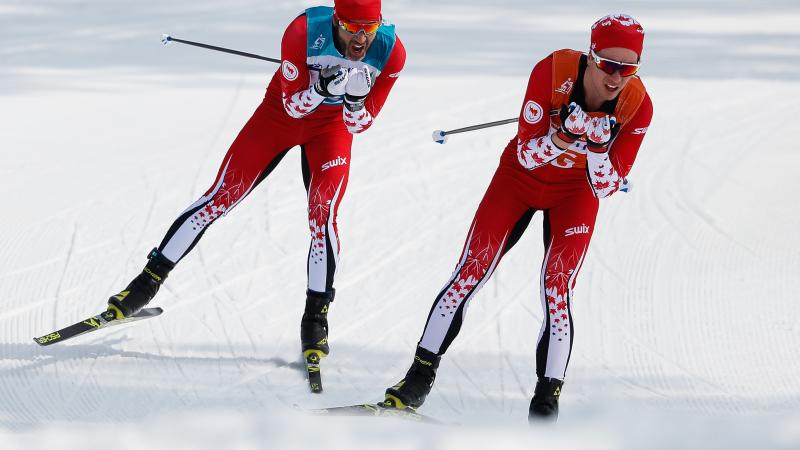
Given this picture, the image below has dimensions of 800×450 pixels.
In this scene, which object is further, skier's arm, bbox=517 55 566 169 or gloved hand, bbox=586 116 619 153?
skier's arm, bbox=517 55 566 169

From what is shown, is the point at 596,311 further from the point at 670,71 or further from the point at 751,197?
the point at 670,71

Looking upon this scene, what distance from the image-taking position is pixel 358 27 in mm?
4941

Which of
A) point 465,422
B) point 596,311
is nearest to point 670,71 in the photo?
point 596,311

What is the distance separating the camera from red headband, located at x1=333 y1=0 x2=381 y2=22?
4.87m

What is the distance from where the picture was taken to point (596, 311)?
6.12 meters

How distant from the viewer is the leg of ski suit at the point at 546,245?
15.1ft

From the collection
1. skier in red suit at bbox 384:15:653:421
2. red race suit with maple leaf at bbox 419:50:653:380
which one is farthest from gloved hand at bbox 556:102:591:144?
red race suit with maple leaf at bbox 419:50:653:380

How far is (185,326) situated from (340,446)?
316cm

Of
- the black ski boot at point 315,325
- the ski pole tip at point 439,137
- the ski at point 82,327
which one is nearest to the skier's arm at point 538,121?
the ski pole tip at point 439,137

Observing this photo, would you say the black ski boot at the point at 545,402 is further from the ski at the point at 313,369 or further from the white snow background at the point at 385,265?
the ski at the point at 313,369

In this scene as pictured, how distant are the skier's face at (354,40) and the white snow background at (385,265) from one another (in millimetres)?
1537

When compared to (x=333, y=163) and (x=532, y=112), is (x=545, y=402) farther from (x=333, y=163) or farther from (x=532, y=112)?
(x=333, y=163)

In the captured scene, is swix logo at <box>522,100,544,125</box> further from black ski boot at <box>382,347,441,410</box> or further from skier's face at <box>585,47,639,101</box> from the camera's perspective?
black ski boot at <box>382,347,441,410</box>

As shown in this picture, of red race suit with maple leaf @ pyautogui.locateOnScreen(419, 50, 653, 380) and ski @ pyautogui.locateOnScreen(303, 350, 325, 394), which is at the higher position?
red race suit with maple leaf @ pyautogui.locateOnScreen(419, 50, 653, 380)
